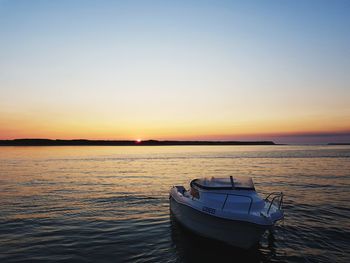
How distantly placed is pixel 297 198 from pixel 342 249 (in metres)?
10.8

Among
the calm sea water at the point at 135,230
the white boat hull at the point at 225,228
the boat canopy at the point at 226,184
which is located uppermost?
the boat canopy at the point at 226,184

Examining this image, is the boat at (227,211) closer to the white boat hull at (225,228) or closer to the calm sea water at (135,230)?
the white boat hull at (225,228)

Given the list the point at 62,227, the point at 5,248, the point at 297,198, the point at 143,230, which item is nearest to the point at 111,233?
the point at 143,230

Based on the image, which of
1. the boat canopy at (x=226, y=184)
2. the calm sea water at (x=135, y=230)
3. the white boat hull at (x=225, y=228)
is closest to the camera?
the white boat hull at (x=225, y=228)

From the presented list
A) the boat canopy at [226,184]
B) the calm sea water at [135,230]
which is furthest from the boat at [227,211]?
the calm sea water at [135,230]

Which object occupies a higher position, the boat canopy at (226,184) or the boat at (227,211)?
the boat canopy at (226,184)

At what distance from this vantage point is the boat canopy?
13.8m

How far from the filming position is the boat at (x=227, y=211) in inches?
440

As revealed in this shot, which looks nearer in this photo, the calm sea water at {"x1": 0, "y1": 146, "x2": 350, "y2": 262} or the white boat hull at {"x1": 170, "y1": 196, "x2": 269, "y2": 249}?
the white boat hull at {"x1": 170, "y1": 196, "x2": 269, "y2": 249}

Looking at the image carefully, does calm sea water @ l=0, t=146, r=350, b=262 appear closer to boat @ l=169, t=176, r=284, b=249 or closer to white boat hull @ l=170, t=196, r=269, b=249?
white boat hull @ l=170, t=196, r=269, b=249

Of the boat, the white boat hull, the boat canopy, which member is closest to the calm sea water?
the white boat hull

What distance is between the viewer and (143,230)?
589 inches

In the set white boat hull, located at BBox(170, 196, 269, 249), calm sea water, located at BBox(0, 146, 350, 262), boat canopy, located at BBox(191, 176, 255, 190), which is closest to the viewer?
white boat hull, located at BBox(170, 196, 269, 249)

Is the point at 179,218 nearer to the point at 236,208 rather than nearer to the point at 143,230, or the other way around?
the point at 143,230
